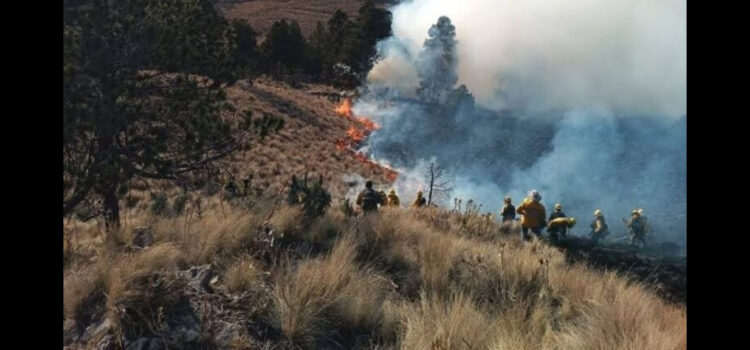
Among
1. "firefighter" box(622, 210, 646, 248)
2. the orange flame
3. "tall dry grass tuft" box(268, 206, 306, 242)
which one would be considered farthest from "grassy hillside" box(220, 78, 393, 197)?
"tall dry grass tuft" box(268, 206, 306, 242)

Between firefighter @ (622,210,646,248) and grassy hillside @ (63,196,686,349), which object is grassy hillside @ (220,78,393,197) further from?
grassy hillside @ (63,196,686,349)

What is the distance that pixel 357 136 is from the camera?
4328 cm

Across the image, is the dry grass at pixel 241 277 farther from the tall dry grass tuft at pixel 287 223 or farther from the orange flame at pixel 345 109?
the orange flame at pixel 345 109

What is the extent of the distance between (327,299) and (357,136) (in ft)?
129

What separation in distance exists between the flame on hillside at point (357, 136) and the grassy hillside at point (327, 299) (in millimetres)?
27204

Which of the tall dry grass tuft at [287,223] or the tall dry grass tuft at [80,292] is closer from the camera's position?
the tall dry grass tuft at [80,292]

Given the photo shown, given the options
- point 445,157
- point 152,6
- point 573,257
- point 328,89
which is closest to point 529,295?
point 573,257

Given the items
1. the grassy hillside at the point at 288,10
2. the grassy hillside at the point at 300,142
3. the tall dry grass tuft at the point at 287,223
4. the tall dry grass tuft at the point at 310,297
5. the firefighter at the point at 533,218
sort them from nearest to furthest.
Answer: the tall dry grass tuft at the point at 310,297 < the tall dry grass tuft at the point at 287,223 < the firefighter at the point at 533,218 < the grassy hillside at the point at 300,142 < the grassy hillside at the point at 288,10

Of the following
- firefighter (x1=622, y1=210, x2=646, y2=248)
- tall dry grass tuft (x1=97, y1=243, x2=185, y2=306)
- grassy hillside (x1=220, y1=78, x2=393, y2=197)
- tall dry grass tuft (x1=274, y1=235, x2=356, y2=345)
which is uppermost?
grassy hillside (x1=220, y1=78, x2=393, y2=197)

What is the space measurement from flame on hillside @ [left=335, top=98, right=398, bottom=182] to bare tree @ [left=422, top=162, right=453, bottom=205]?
6.40 feet

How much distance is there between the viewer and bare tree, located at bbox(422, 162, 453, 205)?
28600mm

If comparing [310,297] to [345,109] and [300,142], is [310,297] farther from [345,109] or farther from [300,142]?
[345,109]

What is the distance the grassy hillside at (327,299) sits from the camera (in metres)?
3.67

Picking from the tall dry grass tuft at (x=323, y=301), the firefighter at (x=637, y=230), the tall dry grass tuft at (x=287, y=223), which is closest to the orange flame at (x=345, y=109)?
the firefighter at (x=637, y=230)
